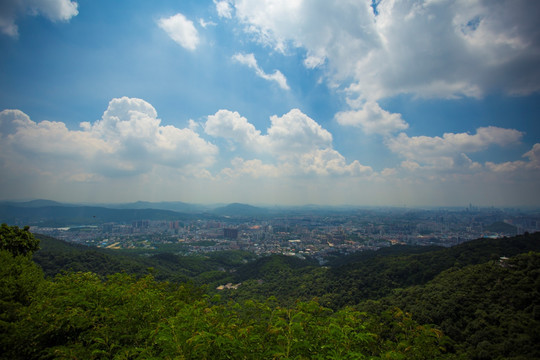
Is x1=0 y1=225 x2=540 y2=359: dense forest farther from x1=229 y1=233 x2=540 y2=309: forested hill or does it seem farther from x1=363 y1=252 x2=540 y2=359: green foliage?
x1=229 y1=233 x2=540 y2=309: forested hill

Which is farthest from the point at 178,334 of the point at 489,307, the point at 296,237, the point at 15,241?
the point at 296,237

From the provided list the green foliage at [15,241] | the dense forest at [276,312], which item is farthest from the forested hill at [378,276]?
the green foliage at [15,241]

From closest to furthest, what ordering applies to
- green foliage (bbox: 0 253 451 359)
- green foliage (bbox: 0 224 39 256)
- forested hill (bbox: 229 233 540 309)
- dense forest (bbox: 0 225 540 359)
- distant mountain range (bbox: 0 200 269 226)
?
green foliage (bbox: 0 253 451 359) < dense forest (bbox: 0 225 540 359) < green foliage (bbox: 0 224 39 256) < forested hill (bbox: 229 233 540 309) < distant mountain range (bbox: 0 200 269 226)

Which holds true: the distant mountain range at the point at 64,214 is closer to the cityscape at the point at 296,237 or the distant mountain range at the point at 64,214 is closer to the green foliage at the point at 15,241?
the cityscape at the point at 296,237

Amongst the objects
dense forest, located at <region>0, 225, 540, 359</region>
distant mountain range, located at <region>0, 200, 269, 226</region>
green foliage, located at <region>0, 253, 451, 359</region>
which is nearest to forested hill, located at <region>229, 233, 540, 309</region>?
dense forest, located at <region>0, 225, 540, 359</region>

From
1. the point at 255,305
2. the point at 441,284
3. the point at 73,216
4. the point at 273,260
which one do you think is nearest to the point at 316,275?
the point at 273,260

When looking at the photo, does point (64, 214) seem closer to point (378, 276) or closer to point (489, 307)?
point (378, 276)
